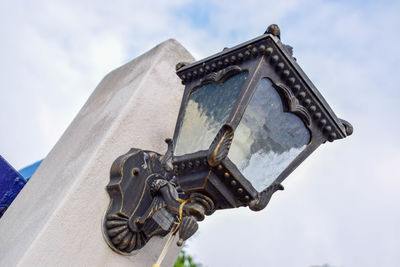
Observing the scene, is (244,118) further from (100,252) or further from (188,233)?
(100,252)

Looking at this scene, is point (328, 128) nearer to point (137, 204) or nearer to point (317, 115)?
point (317, 115)

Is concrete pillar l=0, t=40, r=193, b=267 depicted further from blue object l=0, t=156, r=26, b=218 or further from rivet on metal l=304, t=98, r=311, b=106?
rivet on metal l=304, t=98, r=311, b=106

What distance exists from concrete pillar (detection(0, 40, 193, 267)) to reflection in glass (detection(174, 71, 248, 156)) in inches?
16.6

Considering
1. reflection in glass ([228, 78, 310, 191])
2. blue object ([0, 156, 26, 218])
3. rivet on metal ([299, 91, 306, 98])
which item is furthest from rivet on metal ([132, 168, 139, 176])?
blue object ([0, 156, 26, 218])

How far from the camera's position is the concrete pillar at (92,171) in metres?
1.93

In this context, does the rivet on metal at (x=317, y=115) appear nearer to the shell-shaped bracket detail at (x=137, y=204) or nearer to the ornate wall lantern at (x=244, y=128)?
the ornate wall lantern at (x=244, y=128)

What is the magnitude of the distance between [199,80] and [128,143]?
49cm

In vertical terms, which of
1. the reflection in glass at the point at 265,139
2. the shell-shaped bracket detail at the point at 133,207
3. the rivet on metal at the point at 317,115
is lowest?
the shell-shaped bracket detail at the point at 133,207

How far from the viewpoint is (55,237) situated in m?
1.91

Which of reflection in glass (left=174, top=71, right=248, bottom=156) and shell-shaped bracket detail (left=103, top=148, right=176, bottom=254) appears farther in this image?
shell-shaped bracket detail (left=103, top=148, right=176, bottom=254)

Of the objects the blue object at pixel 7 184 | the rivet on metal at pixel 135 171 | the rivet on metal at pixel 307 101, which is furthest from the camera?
the blue object at pixel 7 184

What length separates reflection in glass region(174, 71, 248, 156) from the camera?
1.71m

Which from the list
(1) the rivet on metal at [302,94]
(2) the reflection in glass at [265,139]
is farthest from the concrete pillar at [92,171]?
(1) the rivet on metal at [302,94]

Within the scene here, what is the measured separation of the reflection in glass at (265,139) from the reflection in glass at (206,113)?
8 centimetres
